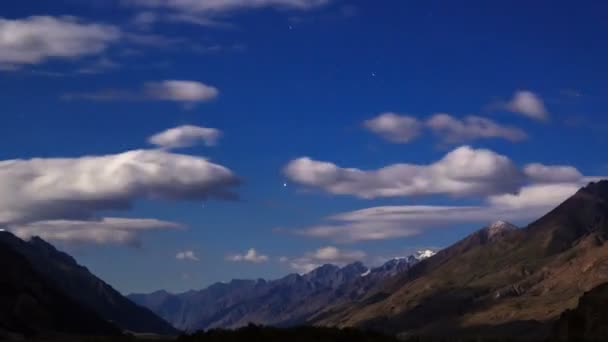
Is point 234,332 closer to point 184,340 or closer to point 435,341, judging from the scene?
point 184,340

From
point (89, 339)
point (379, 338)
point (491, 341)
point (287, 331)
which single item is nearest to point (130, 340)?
point (89, 339)

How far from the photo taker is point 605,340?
7788cm

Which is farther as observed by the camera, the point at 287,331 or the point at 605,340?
the point at 605,340

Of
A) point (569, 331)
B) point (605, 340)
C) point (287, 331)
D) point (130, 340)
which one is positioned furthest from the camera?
point (569, 331)

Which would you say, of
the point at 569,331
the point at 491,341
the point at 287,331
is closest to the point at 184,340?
the point at 287,331

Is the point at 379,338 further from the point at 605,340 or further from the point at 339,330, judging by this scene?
the point at 605,340

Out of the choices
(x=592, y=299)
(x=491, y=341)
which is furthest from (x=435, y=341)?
(x=592, y=299)

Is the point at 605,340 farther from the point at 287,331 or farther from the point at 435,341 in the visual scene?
the point at 287,331

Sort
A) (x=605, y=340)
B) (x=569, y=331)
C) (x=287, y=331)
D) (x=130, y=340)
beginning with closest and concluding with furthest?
(x=287, y=331), (x=130, y=340), (x=605, y=340), (x=569, y=331)

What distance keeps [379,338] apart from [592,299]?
148ft

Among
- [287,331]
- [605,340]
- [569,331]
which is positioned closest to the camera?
[287,331]

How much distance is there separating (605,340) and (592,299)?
2287cm

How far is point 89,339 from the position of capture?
74000 millimetres

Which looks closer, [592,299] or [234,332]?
[234,332]
